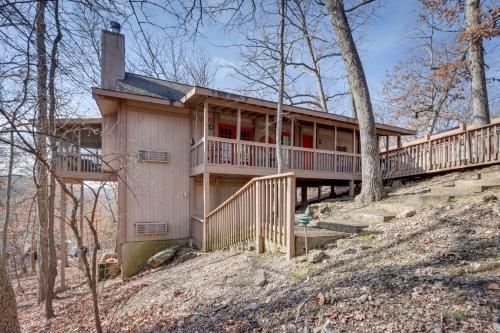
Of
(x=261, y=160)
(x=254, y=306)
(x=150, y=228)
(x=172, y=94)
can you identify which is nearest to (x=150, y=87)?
(x=172, y=94)

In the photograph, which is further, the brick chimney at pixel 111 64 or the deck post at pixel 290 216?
the brick chimney at pixel 111 64

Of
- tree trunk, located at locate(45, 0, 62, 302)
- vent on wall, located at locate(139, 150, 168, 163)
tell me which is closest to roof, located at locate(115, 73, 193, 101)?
vent on wall, located at locate(139, 150, 168, 163)

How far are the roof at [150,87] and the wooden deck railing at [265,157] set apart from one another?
2396mm

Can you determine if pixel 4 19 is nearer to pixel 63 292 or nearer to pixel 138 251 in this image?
pixel 138 251

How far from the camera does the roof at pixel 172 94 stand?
8.27 m

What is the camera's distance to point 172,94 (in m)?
10.8

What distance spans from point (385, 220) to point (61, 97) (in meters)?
5.90

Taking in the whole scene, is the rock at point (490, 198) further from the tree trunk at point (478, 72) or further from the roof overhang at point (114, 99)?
the roof overhang at point (114, 99)

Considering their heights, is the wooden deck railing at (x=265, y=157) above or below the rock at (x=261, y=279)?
above

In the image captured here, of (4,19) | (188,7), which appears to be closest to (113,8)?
(188,7)

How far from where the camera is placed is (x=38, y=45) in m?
3.00

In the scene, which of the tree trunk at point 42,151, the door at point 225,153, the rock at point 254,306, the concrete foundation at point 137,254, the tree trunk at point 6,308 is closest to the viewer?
the tree trunk at point 6,308

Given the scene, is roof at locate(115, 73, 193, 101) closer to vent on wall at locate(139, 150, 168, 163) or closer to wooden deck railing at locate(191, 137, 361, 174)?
vent on wall at locate(139, 150, 168, 163)

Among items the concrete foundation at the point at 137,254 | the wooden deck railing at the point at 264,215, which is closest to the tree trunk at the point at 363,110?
the wooden deck railing at the point at 264,215
